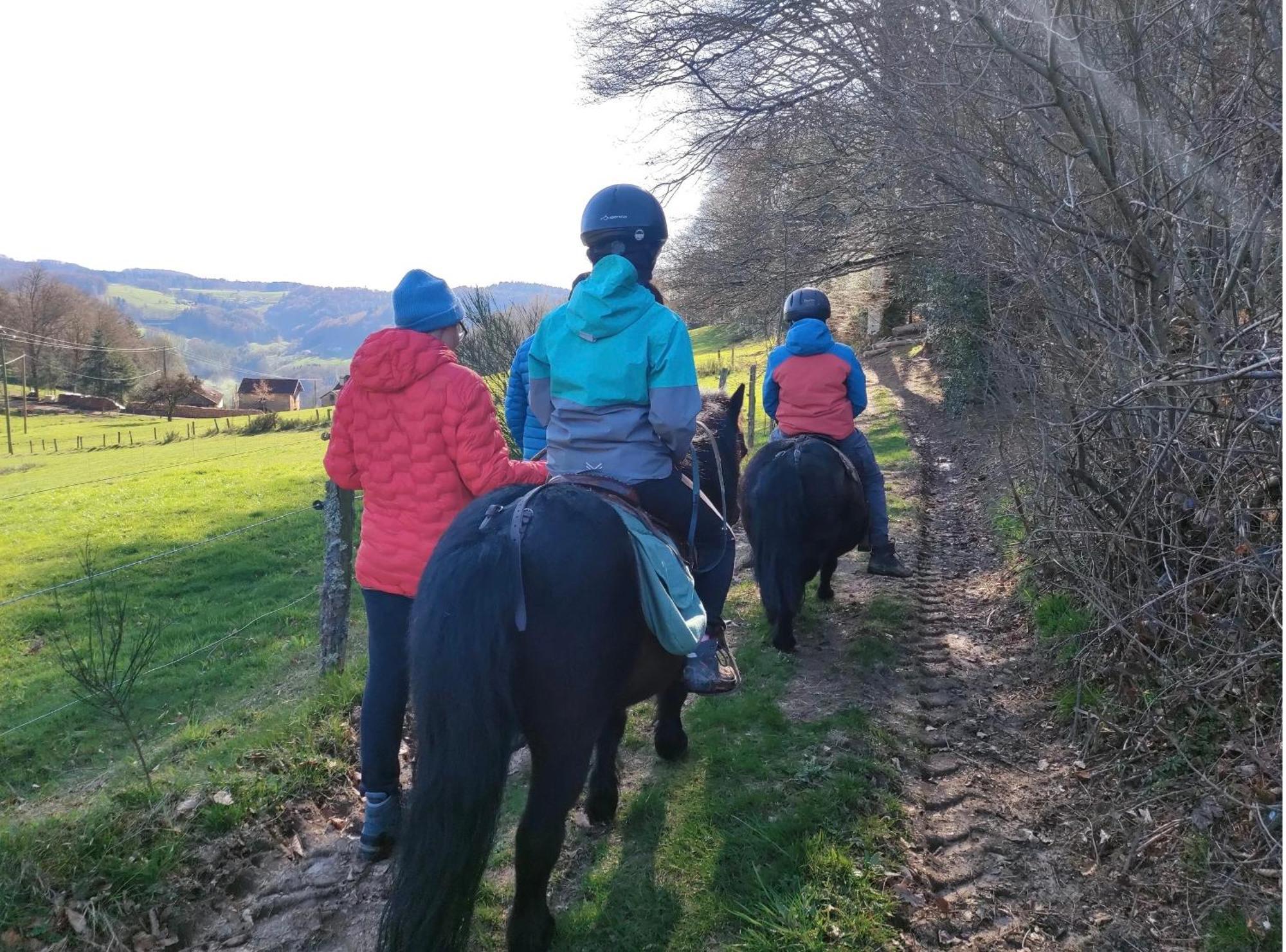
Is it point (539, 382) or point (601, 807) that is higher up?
point (539, 382)

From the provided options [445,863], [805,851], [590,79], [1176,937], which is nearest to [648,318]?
[445,863]

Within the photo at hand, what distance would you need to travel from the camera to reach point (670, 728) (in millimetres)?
4434

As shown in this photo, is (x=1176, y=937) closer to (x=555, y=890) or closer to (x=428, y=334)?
(x=555, y=890)

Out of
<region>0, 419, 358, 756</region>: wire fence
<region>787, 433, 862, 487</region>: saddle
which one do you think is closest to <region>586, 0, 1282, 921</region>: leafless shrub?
<region>787, 433, 862, 487</region>: saddle

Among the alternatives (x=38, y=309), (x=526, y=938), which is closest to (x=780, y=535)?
(x=526, y=938)

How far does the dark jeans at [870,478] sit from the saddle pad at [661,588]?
3.78m

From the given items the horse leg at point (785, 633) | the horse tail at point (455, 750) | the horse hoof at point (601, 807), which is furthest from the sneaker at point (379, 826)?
the horse leg at point (785, 633)

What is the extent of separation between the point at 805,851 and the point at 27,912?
10.1 feet

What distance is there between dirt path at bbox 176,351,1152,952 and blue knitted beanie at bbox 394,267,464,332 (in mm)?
2502

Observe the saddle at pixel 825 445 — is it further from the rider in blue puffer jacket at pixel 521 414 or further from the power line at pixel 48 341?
the power line at pixel 48 341

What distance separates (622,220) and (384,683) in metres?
2.31

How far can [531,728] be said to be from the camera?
9.23 ft

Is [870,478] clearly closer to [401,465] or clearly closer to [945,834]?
[945,834]

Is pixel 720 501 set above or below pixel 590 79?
below
